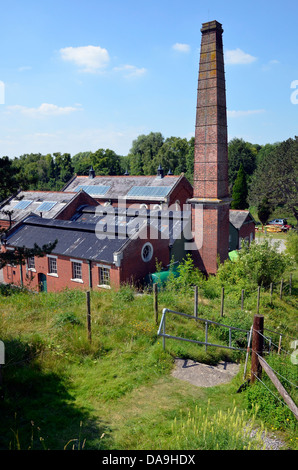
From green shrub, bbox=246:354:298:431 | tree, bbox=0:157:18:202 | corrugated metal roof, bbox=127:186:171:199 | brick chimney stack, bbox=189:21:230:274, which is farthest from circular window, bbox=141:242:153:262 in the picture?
corrugated metal roof, bbox=127:186:171:199

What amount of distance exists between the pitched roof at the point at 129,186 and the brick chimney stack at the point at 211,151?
1291 centimetres

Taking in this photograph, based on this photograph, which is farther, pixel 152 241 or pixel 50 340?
pixel 152 241

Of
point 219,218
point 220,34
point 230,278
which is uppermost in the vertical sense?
point 220,34

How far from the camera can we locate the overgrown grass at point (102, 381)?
540 centimetres

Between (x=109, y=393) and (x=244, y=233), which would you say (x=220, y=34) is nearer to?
(x=244, y=233)

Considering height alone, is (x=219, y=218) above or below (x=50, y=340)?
above

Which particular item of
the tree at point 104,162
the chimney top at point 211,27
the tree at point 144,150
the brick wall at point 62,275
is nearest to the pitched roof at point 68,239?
the brick wall at point 62,275

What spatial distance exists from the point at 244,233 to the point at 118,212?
44.4 ft

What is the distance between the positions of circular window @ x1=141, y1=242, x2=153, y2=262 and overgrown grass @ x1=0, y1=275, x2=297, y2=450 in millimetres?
8179

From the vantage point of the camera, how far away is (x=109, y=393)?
6.69m

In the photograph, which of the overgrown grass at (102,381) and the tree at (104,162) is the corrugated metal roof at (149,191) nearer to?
the overgrown grass at (102,381)

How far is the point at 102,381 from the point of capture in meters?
7.11
